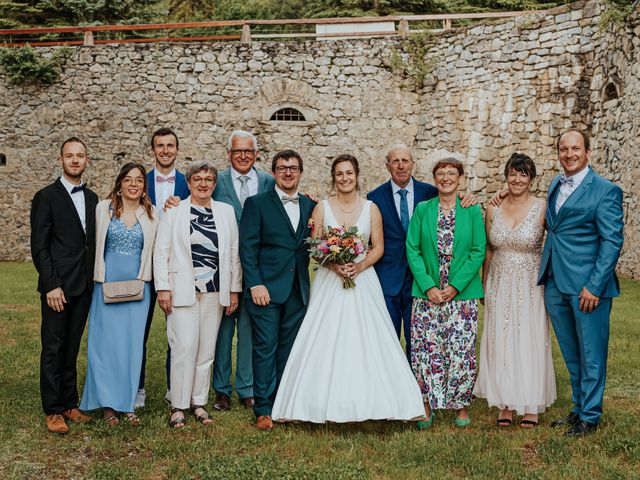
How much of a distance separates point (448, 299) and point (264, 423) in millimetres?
1584

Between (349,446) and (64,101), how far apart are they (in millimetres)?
13414

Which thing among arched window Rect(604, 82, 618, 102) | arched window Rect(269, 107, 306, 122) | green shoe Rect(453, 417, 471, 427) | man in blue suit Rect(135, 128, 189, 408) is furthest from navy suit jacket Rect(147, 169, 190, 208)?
arched window Rect(269, 107, 306, 122)

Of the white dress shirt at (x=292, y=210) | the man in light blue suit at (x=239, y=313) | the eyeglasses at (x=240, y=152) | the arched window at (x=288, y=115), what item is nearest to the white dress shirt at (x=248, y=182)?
the man in light blue suit at (x=239, y=313)

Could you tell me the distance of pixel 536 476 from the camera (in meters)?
3.88

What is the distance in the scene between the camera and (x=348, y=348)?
4742mm

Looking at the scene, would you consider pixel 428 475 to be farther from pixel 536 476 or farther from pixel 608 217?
pixel 608 217

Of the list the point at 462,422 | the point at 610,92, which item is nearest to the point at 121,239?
the point at 462,422

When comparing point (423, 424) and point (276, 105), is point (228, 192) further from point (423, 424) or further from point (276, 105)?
point (276, 105)

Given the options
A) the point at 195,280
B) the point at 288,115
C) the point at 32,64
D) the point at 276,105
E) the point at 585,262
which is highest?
the point at 32,64

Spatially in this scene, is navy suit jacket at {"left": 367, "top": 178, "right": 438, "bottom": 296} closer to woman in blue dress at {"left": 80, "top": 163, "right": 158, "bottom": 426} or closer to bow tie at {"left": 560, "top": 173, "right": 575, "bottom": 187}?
bow tie at {"left": 560, "top": 173, "right": 575, "bottom": 187}

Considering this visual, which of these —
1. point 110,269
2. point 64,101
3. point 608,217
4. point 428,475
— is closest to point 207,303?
point 110,269

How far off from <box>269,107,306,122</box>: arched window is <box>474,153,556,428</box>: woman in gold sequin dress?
35.4 ft

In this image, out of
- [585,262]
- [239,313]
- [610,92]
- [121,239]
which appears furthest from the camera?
[610,92]

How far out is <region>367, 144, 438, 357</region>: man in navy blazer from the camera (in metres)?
5.18
